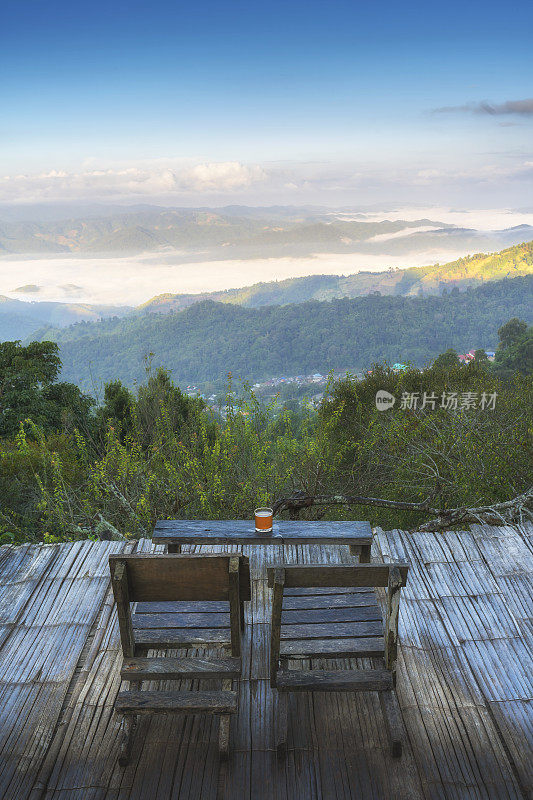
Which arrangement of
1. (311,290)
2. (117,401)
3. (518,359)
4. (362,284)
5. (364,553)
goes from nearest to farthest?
(364,553) → (117,401) → (518,359) → (362,284) → (311,290)

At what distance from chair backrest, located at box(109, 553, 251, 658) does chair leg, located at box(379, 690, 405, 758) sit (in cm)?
64

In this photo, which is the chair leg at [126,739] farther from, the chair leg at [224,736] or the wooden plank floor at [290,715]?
the chair leg at [224,736]

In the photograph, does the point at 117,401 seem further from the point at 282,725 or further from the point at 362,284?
the point at 362,284

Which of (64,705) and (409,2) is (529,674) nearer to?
(64,705)

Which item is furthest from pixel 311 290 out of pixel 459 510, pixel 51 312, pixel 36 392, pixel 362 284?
pixel 459 510

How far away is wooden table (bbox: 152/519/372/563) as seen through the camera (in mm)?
2857

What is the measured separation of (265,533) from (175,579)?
108 centimetres

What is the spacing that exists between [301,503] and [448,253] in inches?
3966

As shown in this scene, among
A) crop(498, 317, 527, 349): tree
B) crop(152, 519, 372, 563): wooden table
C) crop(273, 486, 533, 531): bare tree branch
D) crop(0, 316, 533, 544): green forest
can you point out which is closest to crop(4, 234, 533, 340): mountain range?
crop(498, 317, 527, 349): tree

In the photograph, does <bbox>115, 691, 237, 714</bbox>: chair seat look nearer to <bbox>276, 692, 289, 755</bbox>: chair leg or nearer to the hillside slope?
<bbox>276, 692, 289, 755</bbox>: chair leg

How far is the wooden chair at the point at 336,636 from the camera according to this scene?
1.83 m

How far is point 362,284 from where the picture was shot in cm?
7475

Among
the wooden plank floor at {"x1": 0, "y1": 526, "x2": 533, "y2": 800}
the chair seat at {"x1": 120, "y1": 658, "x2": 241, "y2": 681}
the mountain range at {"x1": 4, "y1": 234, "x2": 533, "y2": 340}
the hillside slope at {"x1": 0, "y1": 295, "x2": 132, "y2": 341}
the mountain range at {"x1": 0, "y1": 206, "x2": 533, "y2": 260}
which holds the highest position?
the chair seat at {"x1": 120, "y1": 658, "x2": 241, "y2": 681}

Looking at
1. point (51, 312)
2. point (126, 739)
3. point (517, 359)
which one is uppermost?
point (126, 739)
